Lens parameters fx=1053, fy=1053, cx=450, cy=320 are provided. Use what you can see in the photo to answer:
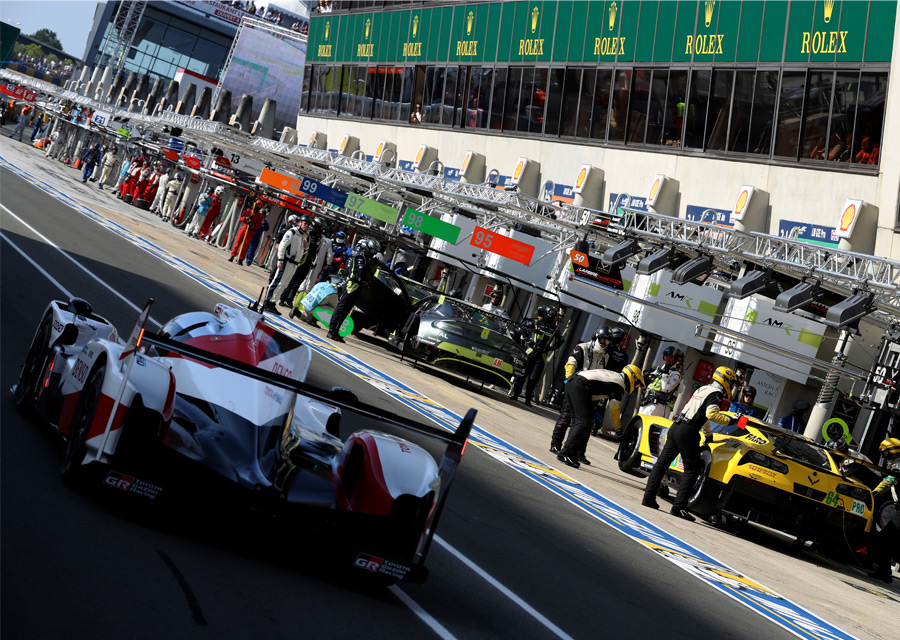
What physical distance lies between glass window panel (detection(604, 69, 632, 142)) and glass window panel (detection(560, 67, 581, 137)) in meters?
1.92

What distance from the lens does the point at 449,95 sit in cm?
4106

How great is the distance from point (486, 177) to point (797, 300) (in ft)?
73.1

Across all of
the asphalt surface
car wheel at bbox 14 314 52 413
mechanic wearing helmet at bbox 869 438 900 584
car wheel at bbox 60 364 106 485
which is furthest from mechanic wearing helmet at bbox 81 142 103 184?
car wheel at bbox 60 364 106 485

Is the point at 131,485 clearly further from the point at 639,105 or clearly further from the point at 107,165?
the point at 107,165

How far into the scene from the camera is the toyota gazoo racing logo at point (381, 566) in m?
6.12

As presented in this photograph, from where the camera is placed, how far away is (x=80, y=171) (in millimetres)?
59250

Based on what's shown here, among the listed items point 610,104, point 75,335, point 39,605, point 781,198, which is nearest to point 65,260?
point 75,335

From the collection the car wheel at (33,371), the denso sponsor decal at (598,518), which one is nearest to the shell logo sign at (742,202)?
the denso sponsor decal at (598,518)

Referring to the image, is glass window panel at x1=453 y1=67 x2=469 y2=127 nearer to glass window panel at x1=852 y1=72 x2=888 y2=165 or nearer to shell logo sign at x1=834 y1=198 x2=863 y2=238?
glass window panel at x1=852 y1=72 x2=888 y2=165

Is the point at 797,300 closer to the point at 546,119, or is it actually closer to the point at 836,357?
the point at 836,357

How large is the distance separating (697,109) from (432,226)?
848 cm

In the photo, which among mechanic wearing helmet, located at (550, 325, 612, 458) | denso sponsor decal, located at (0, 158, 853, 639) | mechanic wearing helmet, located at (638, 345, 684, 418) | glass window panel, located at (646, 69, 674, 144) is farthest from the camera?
glass window panel, located at (646, 69, 674, 144)

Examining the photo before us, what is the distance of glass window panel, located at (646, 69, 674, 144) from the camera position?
98.7 feet

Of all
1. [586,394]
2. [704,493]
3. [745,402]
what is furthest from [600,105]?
[704,493]
